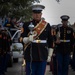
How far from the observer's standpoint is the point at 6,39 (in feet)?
40.1

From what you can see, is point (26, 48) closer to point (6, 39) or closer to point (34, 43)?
point (34, 43)

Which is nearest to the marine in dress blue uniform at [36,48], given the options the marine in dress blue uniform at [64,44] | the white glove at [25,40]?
the white glove at [25,40]

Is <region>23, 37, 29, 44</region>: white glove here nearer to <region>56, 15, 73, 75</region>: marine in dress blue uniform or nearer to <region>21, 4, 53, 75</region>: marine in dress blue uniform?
<region>21, 4, 53, 75</region>: marine in dress blue uniform

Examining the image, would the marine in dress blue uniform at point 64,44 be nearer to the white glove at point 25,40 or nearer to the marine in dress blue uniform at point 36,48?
the marine in dress blue uniform at point 36,48

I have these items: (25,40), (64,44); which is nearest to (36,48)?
(25,40)

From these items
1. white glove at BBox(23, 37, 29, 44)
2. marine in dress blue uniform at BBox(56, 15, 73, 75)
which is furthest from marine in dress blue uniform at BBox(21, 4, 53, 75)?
marine in dress blue uniform at BBox(56, 15, 73, 75)

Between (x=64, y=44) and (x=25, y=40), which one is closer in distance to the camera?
(x=25, y=40)

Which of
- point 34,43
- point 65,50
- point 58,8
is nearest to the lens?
point 34,43

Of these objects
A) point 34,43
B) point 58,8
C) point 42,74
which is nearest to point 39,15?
point 34,43

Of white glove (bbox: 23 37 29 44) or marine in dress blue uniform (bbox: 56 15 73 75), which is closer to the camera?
white glove (bbox: 23 37 29 44)

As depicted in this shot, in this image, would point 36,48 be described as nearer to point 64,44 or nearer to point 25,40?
point 25,40

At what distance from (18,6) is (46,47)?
3674mm

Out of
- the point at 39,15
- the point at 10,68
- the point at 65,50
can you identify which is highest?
the point at 39,15

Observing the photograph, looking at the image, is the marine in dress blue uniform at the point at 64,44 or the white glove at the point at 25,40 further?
the marine in dress blue uniform at the point at 64,44
